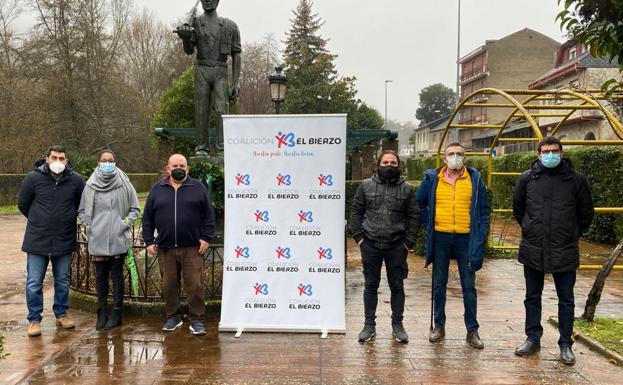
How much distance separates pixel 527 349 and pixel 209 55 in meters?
5.38

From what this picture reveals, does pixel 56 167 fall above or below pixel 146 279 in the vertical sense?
above

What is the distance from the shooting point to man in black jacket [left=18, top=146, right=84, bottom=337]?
5.09m

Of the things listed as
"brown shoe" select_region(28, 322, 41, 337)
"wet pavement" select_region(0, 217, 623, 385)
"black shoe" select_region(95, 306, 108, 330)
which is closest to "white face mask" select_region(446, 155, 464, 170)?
"wet pavement" select_region(0, 217, 623, 385)

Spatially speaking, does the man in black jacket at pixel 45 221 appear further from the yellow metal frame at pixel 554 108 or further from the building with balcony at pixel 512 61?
the building with balcony at pixel 512 61

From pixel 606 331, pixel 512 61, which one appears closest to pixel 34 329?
pixel 606 331

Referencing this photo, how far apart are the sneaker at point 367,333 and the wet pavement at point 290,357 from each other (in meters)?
0.06

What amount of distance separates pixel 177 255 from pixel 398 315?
224cm

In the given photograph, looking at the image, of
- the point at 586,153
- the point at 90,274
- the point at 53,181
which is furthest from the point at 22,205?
the point at 586,153

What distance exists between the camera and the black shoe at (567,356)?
4340mm

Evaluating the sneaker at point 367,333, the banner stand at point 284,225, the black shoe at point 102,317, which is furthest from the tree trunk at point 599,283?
the black shoe at point 102,317

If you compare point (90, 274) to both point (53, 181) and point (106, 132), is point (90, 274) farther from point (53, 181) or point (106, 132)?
point (106, 132)

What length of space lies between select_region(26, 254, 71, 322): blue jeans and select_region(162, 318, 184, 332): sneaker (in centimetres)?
112

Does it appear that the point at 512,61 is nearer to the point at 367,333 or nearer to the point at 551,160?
the point at 551,160

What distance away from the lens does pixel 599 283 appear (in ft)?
17.2
